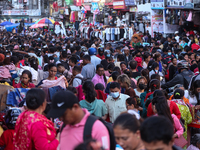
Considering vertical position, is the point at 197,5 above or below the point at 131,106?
above

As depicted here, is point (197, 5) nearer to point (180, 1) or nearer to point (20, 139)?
point (180, 1)

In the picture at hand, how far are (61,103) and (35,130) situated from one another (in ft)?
2.43

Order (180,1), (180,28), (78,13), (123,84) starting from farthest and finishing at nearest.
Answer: (78,13) < (180,28) < (180,1) < (123,84)

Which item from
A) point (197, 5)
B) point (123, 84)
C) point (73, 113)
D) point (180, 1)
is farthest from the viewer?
point (180, 1)

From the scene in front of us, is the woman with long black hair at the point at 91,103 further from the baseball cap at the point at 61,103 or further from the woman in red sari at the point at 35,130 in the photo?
the baseball cap at the point at 61,103

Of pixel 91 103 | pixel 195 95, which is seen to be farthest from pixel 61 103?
pixel 195 95

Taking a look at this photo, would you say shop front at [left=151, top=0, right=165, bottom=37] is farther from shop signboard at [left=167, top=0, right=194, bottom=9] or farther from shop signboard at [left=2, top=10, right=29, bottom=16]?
shop signboard at [left=2, top=10, right=29, bottom=16]

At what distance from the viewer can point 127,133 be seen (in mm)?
2771

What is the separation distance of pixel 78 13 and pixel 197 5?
69.2 feet

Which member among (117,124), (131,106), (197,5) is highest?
(197,5)

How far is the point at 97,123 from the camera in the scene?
111 inches

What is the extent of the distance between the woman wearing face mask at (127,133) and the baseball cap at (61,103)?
44cm

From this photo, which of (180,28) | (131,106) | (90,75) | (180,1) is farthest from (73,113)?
(180,28)

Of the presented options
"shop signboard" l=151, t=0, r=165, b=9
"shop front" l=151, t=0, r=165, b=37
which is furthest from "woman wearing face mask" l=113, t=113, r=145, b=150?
"shop front" l=151, t=0, r=165, b=37
